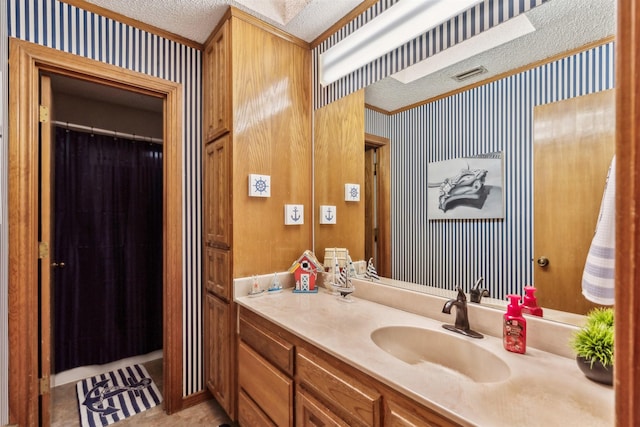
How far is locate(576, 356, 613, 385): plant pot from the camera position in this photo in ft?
2.64

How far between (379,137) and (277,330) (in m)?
1.13

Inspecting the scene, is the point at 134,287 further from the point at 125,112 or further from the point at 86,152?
the point at 125,112

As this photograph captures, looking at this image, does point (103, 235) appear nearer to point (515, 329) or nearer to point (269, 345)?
point (269, 345)

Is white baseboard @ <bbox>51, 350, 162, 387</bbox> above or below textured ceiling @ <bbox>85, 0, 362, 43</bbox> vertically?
below

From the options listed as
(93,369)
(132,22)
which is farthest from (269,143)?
(93,369)

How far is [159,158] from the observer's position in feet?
9.41

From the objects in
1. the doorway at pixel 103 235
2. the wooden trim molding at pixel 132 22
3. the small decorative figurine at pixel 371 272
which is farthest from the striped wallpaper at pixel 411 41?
the doorway at pixel 103 235

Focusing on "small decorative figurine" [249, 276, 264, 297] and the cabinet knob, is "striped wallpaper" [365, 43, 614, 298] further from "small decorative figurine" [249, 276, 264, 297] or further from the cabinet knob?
"small decorative figurine" [249, 276, 264, 297]

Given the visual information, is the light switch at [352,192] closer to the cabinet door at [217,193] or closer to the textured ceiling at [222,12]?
the cabinet door at [217,193]

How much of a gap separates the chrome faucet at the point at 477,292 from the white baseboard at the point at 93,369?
2810 millimetres

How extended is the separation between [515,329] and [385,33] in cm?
149

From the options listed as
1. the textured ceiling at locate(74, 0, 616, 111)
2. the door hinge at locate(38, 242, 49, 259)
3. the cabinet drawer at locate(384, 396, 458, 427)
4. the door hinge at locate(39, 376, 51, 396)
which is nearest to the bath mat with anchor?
the door hinge at locate(39, 376, 51, 396)

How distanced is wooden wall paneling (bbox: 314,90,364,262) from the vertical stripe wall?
855 mm

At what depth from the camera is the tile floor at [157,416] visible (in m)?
1.92
